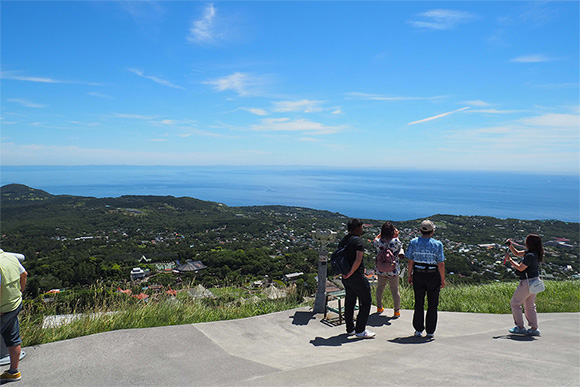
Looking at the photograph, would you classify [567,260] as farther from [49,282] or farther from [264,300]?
[49,282]

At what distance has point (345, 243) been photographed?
4.34 m

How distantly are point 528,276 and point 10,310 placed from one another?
565 cm

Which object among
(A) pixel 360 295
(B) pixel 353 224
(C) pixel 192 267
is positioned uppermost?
(B) pixel 353 224

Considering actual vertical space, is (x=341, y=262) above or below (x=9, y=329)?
above

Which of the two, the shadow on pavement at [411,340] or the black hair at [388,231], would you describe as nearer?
the shadow on pavement at [411,340]

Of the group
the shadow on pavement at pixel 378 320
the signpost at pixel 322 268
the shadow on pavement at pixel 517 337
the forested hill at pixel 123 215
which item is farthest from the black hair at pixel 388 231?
the forested hill at pixel 123 215

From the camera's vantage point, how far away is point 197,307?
5.19 metres

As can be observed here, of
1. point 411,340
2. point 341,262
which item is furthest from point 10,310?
point 411,340

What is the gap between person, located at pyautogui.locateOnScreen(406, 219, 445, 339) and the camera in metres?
4.06

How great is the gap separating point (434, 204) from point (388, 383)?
125068 mm

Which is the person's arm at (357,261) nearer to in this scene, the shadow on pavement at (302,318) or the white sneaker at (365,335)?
the white sneaker at (365,335)

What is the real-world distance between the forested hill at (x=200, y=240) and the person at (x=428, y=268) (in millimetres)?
6535

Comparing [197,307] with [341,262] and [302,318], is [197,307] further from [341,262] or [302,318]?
[341,262]

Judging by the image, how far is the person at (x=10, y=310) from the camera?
2873 millimetres
